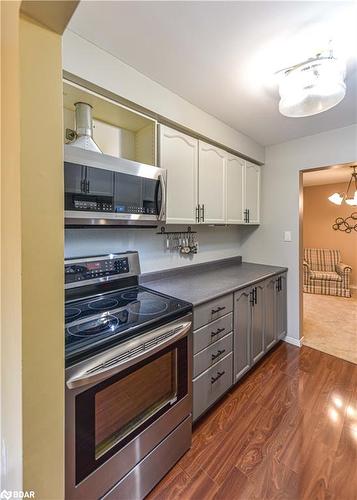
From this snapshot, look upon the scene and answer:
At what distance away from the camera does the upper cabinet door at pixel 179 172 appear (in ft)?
5.69

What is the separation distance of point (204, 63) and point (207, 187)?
90cm

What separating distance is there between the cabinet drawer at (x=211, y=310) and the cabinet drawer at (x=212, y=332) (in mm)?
37

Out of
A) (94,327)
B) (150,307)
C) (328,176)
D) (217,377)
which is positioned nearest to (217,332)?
(217,377)

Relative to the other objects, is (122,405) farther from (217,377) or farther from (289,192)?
(289,192)

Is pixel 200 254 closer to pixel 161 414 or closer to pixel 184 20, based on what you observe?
pixel 161 414

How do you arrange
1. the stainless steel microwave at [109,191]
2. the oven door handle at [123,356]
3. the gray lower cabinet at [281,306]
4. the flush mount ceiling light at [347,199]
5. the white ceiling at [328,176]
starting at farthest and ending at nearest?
the white ceiling at [328,176] < the flush mount ceiling light at [347,199] < the gray lower cabinet at [281,306] < the stainless steel microwave at [109,191] < the oven door handle at [123,356]

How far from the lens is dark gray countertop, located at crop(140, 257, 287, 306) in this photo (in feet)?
5.53

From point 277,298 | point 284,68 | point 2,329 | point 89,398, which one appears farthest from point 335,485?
point 284,68

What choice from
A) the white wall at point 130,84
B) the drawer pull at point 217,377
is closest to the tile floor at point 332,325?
the drawer pull at point 217,377

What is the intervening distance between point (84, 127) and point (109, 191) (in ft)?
1.32

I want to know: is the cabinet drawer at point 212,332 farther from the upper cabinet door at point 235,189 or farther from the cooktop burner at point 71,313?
the upper cabinet door at point 235,189

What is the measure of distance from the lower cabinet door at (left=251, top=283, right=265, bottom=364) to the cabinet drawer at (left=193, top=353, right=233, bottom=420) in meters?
0.40

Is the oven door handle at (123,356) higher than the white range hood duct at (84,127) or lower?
lower

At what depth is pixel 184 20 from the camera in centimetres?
114
